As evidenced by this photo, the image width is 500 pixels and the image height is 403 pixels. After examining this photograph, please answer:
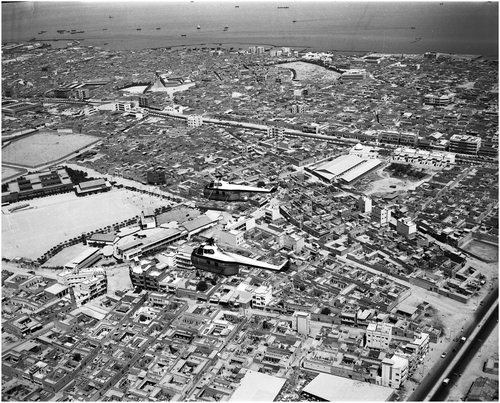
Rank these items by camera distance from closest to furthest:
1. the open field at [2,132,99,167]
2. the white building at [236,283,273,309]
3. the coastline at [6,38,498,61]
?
the white building at [236,283,273,309], the open field at [2,132,99,167], the coastline at [6,38,498,61]

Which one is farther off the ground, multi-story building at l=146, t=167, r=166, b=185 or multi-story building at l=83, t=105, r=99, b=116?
multi-story building at l=83, t=105, r=99, b=116

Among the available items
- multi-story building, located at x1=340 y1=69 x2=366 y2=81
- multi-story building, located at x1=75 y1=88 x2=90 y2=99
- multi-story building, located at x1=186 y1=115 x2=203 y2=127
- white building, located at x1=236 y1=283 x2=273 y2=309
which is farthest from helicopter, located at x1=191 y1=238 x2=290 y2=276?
multi-story building, located at x1=340 y1=69 x2=366 y2=81

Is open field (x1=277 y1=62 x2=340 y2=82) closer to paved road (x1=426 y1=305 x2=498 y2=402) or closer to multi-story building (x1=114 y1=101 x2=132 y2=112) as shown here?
multi-story building (x1=114 y1=101 x2=132 y2=112)

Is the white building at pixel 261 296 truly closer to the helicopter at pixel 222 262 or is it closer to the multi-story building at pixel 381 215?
the helicopter at pixel 222 262

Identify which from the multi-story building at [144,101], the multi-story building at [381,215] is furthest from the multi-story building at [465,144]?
the multi-story building at [144,101]

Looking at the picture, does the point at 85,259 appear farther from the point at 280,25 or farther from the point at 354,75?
the point at 280,25

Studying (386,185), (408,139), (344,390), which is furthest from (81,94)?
(344,390)
